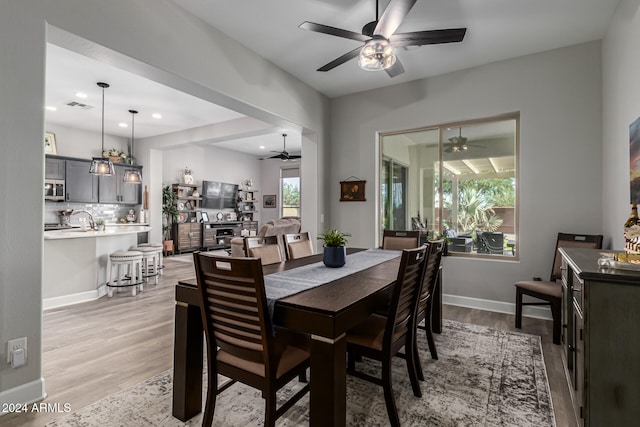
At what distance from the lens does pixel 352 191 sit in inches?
194

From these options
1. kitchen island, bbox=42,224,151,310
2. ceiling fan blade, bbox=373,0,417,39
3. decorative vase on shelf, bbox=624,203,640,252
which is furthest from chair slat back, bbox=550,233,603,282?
kitchen island, bbox=42,224,151,310

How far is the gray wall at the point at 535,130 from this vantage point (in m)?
3.46

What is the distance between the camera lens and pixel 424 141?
4.66 m

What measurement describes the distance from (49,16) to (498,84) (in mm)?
4385

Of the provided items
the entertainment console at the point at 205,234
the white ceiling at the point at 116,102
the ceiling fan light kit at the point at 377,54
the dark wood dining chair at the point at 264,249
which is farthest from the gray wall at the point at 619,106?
the entertainment console at the point at 205,234

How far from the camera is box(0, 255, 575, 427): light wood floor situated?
2.12 metres

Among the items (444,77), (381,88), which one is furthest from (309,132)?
(444,77)

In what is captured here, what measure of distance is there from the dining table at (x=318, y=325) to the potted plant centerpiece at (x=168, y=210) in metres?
6.89

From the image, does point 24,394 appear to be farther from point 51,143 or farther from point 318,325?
point 51,143

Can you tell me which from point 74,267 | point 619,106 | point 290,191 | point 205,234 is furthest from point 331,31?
point 290,191

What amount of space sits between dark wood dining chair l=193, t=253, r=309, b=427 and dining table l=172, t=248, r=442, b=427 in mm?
127

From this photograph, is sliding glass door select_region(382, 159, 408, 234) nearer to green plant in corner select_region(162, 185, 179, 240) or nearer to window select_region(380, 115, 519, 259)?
window select_region(380, 115, 519, 259)

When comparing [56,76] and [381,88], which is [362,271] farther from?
[56,76]

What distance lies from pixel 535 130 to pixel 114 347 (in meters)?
4.95
